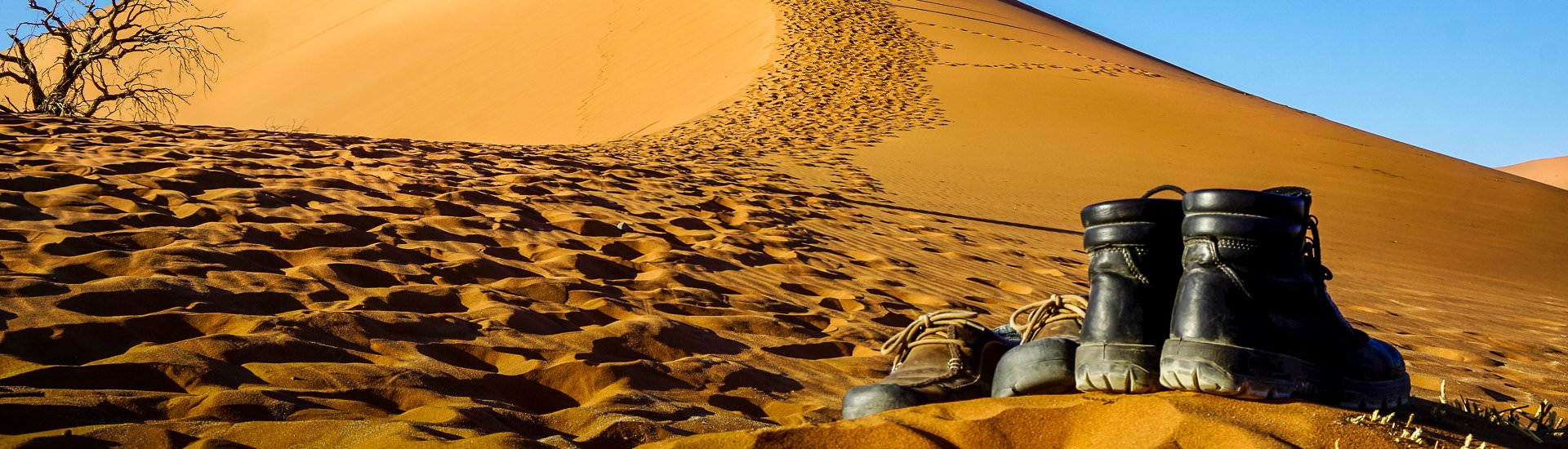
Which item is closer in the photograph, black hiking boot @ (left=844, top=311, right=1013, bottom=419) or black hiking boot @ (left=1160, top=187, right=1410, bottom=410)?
black hiking boot @ (left=1160, top=187, right=1410, bottom=410)

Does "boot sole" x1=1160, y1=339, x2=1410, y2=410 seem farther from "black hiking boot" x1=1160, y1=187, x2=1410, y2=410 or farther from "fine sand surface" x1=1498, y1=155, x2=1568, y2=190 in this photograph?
"fine sand surface" x1=1498, y1=155, x2=1568, y2=190

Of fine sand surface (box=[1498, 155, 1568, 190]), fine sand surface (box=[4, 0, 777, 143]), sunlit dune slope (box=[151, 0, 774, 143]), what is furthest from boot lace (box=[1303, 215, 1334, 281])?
fine sand surface (box=[1498, 155, 1568, 190])

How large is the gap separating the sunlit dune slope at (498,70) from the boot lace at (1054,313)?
12649 millimetres

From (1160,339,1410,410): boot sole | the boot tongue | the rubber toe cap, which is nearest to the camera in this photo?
(1160,339,1410,410): boot sole

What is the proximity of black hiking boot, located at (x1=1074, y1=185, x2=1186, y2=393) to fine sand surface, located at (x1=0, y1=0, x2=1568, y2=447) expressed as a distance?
0.06 meters

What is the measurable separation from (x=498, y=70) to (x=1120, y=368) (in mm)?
22977

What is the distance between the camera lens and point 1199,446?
1.61m

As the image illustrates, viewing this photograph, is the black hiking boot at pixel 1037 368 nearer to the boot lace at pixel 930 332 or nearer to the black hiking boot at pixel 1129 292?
the black hiking boot at pixel 1129 292

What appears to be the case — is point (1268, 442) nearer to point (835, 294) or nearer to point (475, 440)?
point (475, 440)

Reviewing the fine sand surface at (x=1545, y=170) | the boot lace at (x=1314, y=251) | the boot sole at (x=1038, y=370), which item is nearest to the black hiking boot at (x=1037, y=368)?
the boot sole at (x=1038, y=370)

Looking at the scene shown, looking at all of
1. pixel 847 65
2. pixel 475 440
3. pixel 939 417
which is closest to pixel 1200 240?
pixel 939 417

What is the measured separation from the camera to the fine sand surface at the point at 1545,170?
292 feet

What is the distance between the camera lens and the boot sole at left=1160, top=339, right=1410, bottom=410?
68.1 inches

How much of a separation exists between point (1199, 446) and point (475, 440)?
1203 millimetres
